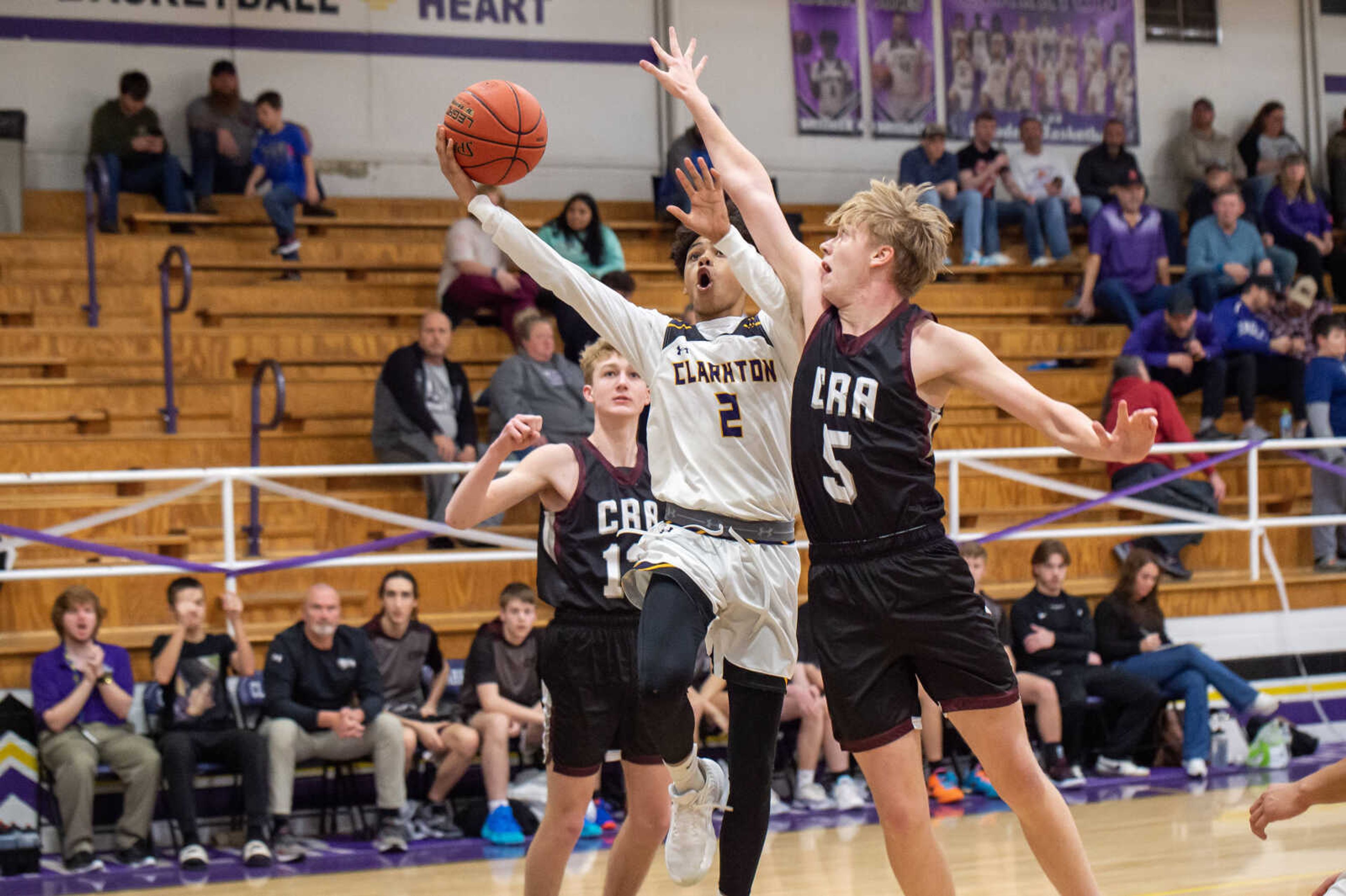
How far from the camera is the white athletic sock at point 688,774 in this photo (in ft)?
12.6

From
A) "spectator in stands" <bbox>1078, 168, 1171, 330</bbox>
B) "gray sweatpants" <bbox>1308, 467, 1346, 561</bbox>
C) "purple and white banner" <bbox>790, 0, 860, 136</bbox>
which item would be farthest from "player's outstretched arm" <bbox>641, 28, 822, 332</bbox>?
"purple and white banner" <bbox>790, 0, 860, 136</bbox>

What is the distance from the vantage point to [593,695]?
4.39 m

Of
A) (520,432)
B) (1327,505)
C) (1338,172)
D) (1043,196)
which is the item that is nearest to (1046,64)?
Answer: (1043,196)

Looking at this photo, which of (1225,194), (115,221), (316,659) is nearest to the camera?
(316,659)

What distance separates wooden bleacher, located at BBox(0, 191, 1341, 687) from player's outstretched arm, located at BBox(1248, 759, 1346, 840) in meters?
5.18

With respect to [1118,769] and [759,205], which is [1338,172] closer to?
[1118,769]

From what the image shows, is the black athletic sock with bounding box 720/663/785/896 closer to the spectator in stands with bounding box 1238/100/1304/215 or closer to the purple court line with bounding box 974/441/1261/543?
the purple court line with bounding box 974/441/1261/543

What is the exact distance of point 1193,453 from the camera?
1003 cm

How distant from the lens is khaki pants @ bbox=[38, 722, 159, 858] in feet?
20.9

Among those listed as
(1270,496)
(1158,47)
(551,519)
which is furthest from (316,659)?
(1158,47)

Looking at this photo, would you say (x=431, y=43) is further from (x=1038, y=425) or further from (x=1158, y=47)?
(x=1038, y=425)

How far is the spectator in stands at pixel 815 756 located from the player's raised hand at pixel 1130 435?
3981 millimetres

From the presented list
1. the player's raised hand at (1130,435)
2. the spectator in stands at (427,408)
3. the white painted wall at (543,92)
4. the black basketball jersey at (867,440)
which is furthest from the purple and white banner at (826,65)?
the player's raised hand at (1130,435)

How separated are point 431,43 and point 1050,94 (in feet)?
19.2
